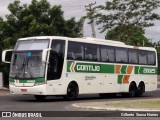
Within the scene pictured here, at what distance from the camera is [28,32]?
38.7 meters

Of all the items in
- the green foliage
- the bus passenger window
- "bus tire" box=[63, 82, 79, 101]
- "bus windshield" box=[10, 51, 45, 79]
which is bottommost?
"bus tire" box=[63, 82, 79, 101]

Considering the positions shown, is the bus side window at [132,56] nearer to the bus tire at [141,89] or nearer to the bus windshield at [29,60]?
the bus tire at [141,89]

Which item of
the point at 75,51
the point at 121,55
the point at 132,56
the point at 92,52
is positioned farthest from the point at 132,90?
the point at 75,51

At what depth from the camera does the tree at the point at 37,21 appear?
128 feet

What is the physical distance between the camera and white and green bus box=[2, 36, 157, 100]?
2439 cm

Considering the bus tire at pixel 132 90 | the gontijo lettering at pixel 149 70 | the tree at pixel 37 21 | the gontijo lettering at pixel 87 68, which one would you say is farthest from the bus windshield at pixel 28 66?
the tree at pixel 37 21

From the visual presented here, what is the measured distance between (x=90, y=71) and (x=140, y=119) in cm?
1266

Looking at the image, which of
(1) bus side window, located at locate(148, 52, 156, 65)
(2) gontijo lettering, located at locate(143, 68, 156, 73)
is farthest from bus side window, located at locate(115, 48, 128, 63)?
(1) bus side window, located at locate(148, 52, 156, 65)

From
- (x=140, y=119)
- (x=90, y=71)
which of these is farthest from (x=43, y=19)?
(x=140, y=119)

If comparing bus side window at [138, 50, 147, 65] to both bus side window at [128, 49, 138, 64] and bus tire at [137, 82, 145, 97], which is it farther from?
bus tire at [137, 82, 145, 97]

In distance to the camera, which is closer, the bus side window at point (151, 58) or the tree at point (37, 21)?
the bus side window at point (151, 58)

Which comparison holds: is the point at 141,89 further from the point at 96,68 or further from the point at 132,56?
the point at 96,68

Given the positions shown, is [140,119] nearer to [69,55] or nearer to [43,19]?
[69,55]

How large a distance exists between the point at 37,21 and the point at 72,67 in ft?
47.3
